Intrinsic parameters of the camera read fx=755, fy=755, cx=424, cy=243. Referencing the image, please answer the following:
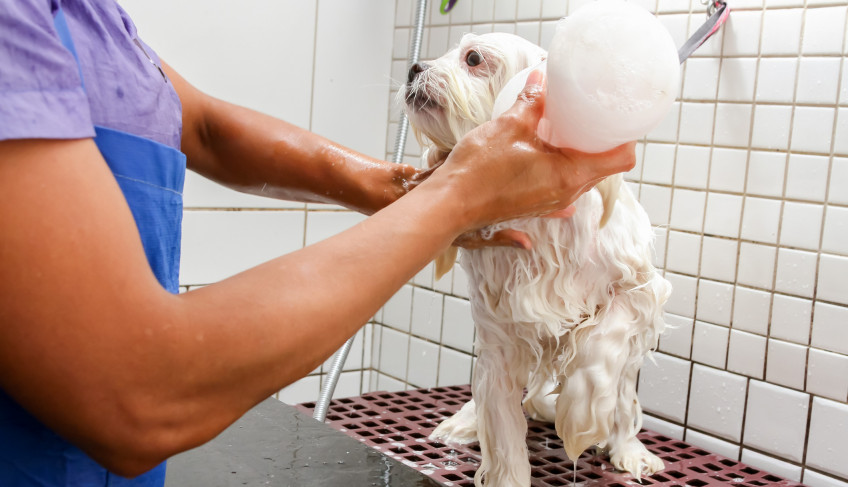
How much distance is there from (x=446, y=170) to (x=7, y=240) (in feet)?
1.22

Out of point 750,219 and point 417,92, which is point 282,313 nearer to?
point 417,92

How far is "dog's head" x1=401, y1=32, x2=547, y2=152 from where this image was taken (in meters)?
1.11

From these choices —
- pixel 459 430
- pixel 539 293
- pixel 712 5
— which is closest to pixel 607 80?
pixel 539 293

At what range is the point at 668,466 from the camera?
135 cm

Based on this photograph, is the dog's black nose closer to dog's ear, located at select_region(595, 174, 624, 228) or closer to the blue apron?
dog's ear, located at select_region(595, 174, 624, 228)

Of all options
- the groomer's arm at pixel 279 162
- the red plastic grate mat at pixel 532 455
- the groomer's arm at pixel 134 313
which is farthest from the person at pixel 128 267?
the red plastic grate mat at pixel 532 455

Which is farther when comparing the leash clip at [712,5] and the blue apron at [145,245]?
the leash clip at [712,5]

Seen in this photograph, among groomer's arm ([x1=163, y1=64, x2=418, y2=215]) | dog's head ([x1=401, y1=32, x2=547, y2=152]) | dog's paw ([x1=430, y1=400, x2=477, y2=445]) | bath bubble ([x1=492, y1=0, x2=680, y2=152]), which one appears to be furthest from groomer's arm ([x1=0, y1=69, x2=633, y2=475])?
dog's paw ([x1=430, y1=400, x2=477, y2=445])

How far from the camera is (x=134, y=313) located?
0.47 metres

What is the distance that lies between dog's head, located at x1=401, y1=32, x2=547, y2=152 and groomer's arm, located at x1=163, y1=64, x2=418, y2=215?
0.47 ft

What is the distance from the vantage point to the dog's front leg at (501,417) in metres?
1.17

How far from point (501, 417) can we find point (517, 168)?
573mm

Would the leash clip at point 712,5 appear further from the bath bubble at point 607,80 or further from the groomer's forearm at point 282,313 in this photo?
the groomer's forearm at point 282,313

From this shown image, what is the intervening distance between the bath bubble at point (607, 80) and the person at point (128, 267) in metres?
0.04
